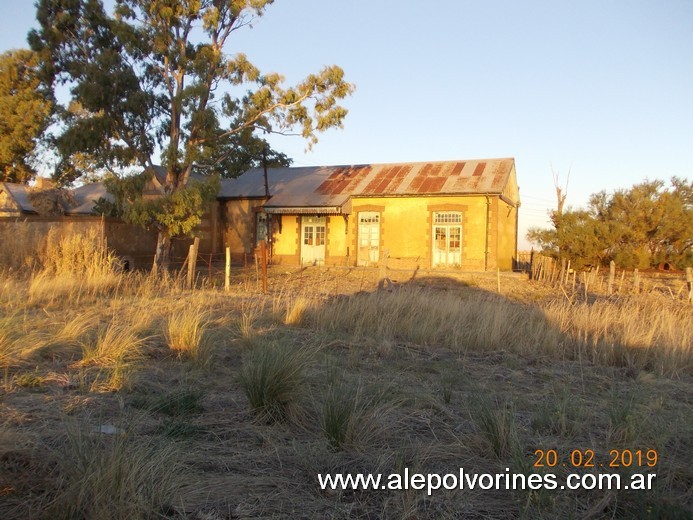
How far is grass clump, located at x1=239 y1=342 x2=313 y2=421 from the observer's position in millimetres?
4516

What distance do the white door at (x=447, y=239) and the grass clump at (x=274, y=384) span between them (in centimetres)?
1926

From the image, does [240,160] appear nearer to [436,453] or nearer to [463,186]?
[463,186]

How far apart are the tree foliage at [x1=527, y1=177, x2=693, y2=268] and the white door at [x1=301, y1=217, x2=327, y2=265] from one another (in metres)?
11.0

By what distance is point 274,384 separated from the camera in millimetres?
4680

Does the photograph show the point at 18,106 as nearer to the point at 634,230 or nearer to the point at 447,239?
the point at 447,239

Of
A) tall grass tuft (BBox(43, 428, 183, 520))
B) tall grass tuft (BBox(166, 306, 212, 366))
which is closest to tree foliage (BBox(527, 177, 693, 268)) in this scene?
tall grass tuft (BBox(166, 306, 212, 366))

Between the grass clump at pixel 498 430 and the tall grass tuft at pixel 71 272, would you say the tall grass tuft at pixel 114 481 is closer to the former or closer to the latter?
the grass clump at pixel 498 430

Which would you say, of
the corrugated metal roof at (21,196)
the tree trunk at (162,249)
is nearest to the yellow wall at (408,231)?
the tree trunk at (162,249)

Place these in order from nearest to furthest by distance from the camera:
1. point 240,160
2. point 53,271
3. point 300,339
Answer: point 300,339, point 53,271, point 240,160

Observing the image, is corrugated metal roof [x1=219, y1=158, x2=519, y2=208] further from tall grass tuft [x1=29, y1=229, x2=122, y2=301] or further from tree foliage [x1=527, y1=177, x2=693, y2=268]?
tall grass tuft [x1=29, y1=229, x2=122, y2=301]

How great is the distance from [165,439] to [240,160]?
3514 cm

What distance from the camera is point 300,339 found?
7539 millimetres

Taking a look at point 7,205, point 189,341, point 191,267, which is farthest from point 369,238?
point 7,205

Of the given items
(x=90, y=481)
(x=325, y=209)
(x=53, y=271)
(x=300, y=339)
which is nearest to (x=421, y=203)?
(x=325, y=209)
